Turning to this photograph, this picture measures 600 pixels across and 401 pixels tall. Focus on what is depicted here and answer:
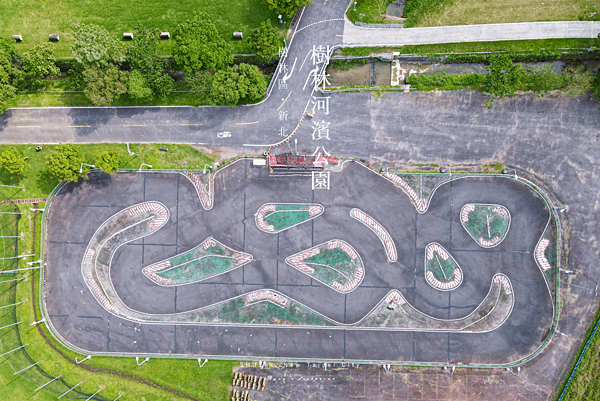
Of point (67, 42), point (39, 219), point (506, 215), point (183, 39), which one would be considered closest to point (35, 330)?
point (39, 219)

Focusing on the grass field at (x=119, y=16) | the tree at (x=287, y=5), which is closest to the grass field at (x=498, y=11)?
the tree at (x=287, y=5)

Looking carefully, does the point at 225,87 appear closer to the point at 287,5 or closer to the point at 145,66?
the point at 145,66

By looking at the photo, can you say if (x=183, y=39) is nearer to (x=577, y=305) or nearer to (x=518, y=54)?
(x=518, y=54)

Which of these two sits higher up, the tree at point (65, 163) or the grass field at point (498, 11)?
the grass field at point (498, 11)

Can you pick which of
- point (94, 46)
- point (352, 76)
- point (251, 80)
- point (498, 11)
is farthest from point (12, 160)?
point (498, 11)

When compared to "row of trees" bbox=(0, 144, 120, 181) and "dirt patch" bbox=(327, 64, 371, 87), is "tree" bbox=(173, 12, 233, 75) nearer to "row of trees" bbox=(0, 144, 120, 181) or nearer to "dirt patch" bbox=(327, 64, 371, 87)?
"dirt patch" bbox=(327, 64, 371, 87)

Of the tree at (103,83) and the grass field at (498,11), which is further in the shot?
the grass field at (498,11)

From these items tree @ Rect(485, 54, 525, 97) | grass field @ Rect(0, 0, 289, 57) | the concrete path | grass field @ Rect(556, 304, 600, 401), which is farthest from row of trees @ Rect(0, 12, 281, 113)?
grass field @ Rect(556, 304, 600, 401)

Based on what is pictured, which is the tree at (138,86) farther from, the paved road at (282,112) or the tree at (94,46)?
the paved road at (282,112)
